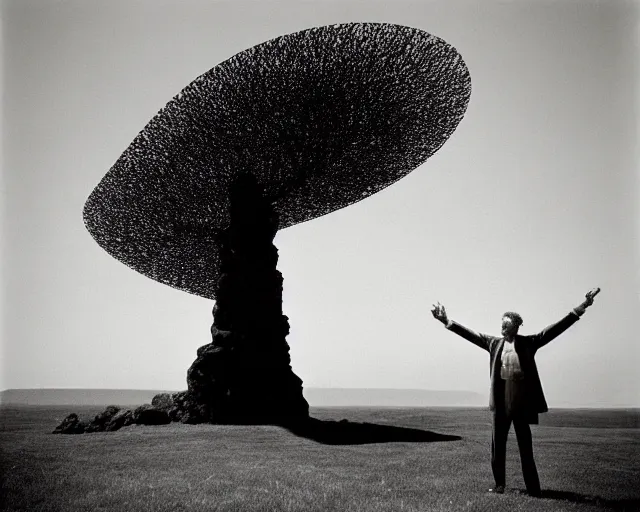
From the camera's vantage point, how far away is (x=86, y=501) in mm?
6902

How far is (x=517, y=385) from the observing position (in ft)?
21.3

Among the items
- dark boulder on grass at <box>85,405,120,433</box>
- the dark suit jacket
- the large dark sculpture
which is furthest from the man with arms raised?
dark boulder on grass at <box>85,405,120,433</box>

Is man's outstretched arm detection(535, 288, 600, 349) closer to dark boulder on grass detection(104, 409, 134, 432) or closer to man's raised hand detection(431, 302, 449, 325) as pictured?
man's raised hand detection(431, 302, 449, 325)

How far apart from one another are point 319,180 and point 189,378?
8.51 metres

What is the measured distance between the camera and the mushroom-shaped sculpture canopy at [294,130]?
17.0 metres

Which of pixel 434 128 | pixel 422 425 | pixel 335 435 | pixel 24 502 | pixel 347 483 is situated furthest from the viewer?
pixel 434 128

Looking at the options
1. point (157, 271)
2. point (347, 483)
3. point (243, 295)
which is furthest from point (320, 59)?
point (157, 271)

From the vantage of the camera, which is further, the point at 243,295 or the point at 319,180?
the point at 319,180

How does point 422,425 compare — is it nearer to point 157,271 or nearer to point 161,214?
point 161,214

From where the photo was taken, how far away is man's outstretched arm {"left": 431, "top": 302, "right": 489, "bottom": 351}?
6812 millimetres

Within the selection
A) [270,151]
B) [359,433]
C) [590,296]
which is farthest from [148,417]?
[590,296]

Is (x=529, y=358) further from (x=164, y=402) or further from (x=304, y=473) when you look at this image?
(x=164, y=402)

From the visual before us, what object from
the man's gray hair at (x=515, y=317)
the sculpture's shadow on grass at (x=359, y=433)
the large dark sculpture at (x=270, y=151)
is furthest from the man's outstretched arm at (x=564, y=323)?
the large dark sculpture at (x=270, y=151)

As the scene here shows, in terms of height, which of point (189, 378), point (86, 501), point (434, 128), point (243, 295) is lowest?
point (86, 501)
